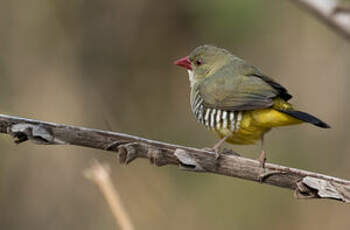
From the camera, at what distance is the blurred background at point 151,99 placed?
5715 millimetres

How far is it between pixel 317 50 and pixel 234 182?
1.50 m

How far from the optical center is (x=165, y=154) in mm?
3049

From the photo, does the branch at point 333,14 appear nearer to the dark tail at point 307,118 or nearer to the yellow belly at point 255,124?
the dark tail at point 307,118

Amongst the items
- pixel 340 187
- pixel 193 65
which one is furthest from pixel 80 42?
pixel 340 187

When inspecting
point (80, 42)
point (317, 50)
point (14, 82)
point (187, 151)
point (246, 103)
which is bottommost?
point (187, 151)

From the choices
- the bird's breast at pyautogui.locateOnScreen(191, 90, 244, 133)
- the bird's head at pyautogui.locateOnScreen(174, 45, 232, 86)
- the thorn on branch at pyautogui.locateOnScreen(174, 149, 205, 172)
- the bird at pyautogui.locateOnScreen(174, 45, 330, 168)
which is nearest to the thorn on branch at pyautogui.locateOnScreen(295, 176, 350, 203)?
the bird at pyautogui.locateOnScreen(174, 45, 330, 168)

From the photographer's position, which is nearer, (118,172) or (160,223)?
(160,223)

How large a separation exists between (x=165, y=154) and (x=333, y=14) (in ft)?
3.32

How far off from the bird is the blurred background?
139cm

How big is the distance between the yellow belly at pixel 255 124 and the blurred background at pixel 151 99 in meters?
1.50

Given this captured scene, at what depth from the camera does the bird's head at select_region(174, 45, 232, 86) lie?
4625 millimetres

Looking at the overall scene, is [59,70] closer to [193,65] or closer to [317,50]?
[193,65]

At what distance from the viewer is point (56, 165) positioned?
19.5ft

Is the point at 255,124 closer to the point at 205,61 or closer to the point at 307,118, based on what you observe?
the point at 307,118
